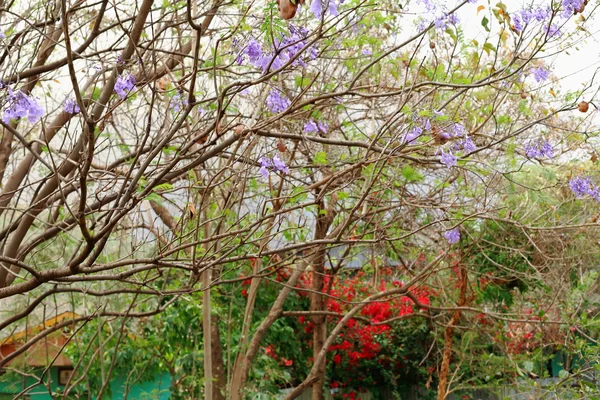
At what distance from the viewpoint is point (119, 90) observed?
2830 mm

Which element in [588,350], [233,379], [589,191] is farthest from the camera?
[233,379]

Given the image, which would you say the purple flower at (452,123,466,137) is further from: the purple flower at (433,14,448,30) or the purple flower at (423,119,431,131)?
the purple flower at (433,14,448,30)

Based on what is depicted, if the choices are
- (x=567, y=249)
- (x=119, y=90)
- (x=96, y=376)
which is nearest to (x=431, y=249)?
(x=567, y=249)

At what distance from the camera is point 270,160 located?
3096mm

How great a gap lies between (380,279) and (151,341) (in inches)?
124

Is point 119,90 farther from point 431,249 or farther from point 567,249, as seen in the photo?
point 567,249

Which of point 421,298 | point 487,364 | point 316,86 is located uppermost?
point 316,86

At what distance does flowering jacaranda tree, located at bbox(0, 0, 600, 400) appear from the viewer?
248 cm

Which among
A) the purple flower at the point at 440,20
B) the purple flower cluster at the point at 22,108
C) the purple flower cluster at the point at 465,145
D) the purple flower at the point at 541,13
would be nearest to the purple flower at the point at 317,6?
the purple flower at the point at 440,20

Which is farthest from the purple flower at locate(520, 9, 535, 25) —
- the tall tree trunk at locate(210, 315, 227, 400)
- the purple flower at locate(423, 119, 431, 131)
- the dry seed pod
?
the tall tree trunk at locate(210, 315, 227, 400)

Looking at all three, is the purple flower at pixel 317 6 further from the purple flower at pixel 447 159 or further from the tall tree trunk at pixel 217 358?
the tall tree trunk at pixel 217 358

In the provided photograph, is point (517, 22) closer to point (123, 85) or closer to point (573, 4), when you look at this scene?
point (573, 4)

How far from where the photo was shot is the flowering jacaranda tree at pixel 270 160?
2482mm

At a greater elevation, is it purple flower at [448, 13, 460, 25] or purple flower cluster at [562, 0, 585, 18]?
purple flower at [448, 13, 460, 25]
